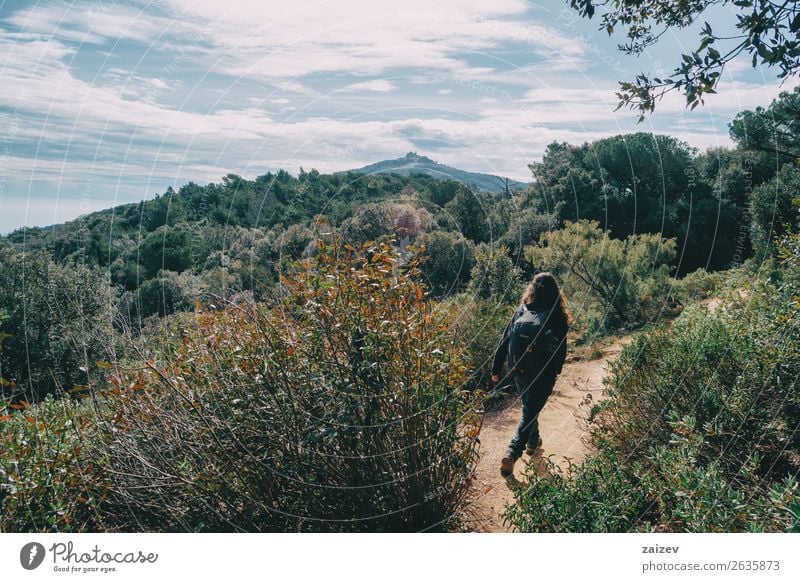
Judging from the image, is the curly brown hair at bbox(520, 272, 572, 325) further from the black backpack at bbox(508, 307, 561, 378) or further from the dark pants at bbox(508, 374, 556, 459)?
the dark pants at bbox(508, 374, 556, 459)

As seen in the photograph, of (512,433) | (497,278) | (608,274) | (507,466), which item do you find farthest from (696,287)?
(507,466)

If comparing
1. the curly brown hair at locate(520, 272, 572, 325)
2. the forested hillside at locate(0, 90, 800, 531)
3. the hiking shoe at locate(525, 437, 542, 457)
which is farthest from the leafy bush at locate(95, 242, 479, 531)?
the hiking shoe at locate(525, 437, 542, 457)

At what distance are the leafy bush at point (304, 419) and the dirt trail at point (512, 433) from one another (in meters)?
1.06

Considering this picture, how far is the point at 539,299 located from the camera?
5.21 metres

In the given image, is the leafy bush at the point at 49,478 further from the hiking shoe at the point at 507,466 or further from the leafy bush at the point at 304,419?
the hiking shoe at the point at 507,466

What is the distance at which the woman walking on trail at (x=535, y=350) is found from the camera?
5117 mm

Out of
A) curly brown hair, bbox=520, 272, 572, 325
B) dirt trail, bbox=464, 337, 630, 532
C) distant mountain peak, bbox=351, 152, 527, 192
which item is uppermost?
distant mountain peak, bbox=351, 152, 527, 192

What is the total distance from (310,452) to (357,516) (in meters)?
0.62

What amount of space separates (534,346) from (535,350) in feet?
0.14

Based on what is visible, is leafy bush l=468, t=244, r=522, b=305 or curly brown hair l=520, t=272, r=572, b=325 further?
leafy bush l=468, t=244, r=522, b=305

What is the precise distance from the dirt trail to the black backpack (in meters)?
0.55

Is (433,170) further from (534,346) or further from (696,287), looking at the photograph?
(696,287)

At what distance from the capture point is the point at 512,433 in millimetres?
6715

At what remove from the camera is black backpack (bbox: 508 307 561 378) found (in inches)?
201
